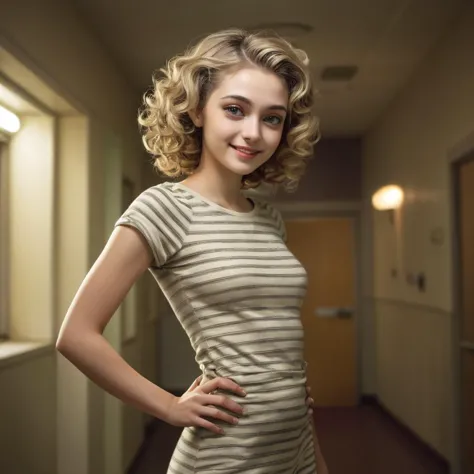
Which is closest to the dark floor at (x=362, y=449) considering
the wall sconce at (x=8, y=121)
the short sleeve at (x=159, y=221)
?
the wall sconce at (x=8, y=121)

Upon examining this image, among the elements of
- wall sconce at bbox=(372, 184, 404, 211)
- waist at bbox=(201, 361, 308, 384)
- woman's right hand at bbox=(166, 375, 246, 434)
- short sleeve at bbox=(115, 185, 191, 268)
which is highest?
wall sconce at bbox=(372, 184, 404, 211)

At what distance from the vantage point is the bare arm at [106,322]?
0.69 meters

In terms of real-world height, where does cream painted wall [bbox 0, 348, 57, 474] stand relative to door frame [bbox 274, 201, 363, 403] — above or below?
below

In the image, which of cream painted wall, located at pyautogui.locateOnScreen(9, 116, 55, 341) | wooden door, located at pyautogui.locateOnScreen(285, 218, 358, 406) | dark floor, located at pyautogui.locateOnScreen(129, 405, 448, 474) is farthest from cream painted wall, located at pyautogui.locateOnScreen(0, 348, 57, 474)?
wooden door, located at pyautogui.locateOnScreen(285, 218, 358, 406)

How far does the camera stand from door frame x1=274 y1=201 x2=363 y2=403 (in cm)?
384

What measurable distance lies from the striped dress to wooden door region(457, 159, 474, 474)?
1.67 metres

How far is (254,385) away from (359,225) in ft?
10.9

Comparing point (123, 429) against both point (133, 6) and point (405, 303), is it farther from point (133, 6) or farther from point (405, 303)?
point (405, 303)

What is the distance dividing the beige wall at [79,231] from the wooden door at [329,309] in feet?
5.87

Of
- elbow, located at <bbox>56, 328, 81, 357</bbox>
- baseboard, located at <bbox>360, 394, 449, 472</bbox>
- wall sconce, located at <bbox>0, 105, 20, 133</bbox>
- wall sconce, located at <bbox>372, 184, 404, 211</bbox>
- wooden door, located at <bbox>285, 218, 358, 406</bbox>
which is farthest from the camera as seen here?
wooden door, located at <bbox>285, 218, 358, 406</bbox>

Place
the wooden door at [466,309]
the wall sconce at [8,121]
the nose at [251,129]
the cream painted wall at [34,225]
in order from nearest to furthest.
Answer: the nose at [251,129] → the wall sconce at [8,121] → the cream painted wall at [34,225] → the wooden door at [466,309]

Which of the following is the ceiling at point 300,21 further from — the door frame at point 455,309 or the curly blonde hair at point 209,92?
the curly blonde hair at point 209,92

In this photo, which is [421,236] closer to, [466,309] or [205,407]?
[466,309]

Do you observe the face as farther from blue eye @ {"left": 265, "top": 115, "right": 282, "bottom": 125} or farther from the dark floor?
the dark floor
